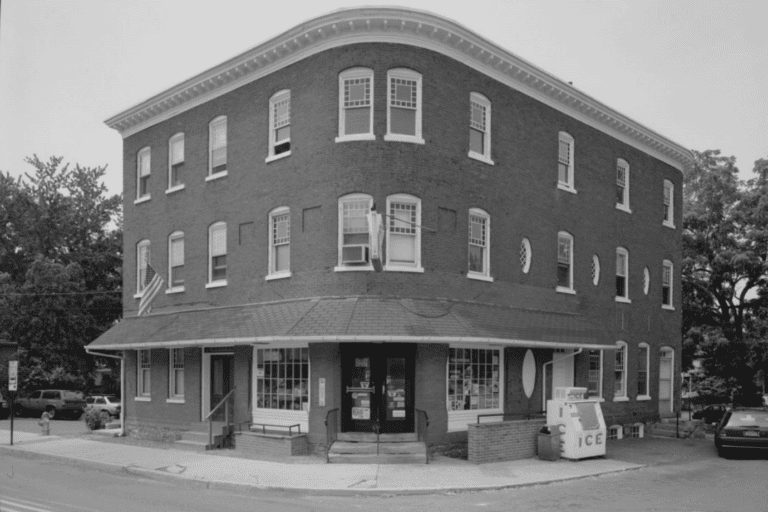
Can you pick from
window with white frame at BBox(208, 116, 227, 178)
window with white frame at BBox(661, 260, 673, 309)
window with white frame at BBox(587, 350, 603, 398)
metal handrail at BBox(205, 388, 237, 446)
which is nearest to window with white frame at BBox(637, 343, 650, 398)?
window with white frame at BBox(661, 260, 673, 309)

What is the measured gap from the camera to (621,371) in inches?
1120

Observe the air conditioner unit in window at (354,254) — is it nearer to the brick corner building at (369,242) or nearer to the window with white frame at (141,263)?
the brick corner building at (369,242)

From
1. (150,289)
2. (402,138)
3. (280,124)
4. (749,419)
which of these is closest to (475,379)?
(402,138)

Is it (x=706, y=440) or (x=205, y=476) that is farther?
(x=706, y=440)

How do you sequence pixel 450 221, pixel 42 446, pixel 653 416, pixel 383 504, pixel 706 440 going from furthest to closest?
pixel 653 416 → pixel 706 440 → pixel 42 446 → pixel 450 221 → pixel 383 504

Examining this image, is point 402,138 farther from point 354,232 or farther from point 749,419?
point 749,419

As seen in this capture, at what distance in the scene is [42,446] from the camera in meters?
23.2

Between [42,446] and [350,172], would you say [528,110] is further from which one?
[42,446]

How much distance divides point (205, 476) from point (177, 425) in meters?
8.21

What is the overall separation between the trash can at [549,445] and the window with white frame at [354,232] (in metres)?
6.12

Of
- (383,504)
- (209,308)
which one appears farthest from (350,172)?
(383,504)

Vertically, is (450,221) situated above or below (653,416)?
above

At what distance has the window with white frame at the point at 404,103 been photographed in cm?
2020

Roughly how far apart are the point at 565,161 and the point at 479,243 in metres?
5.75
